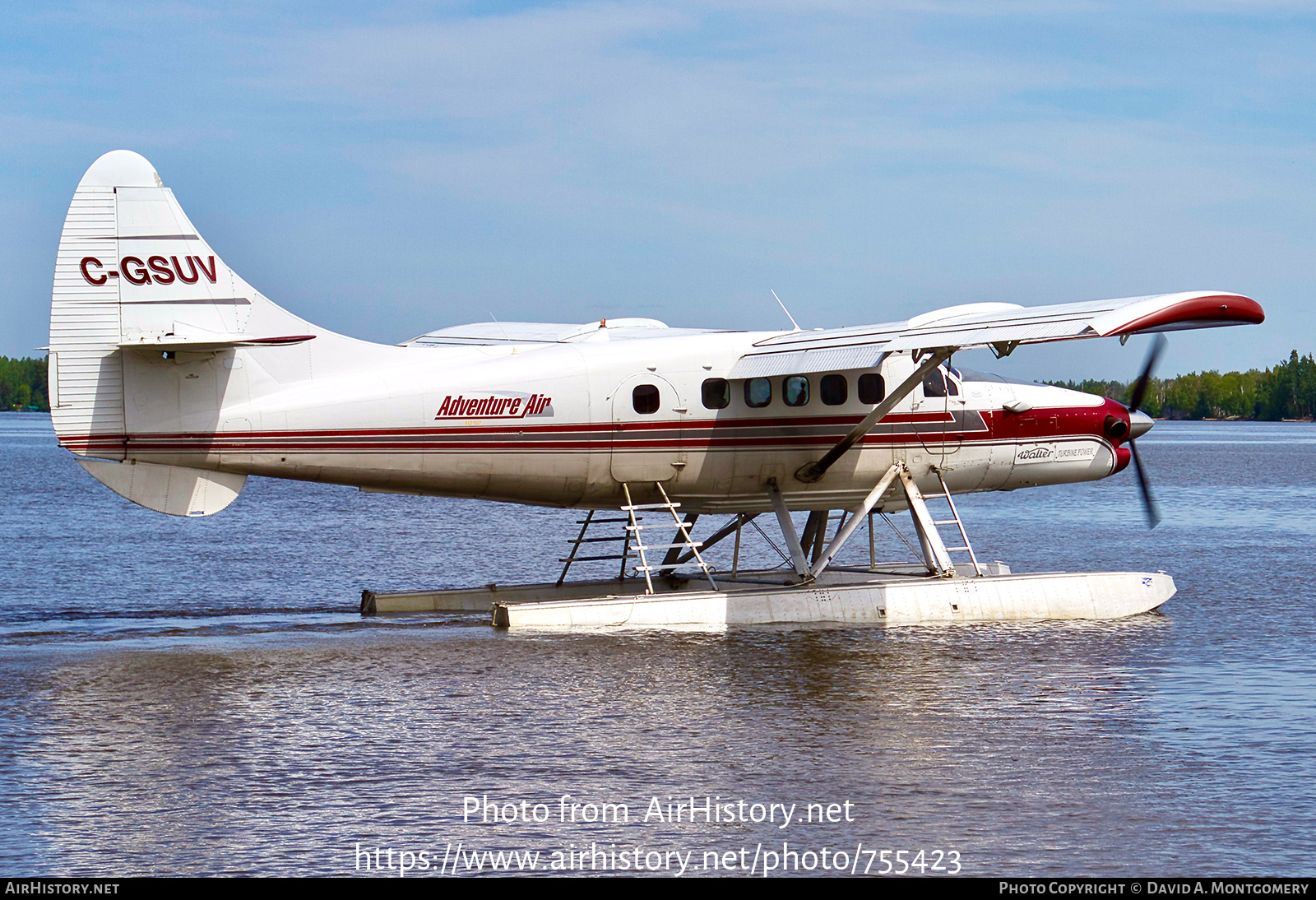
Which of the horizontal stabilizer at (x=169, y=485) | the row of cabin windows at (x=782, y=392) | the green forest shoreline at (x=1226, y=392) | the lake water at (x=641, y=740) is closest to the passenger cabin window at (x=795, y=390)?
the row of cabin windows at (x=782, y=392)

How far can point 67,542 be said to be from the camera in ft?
83.9

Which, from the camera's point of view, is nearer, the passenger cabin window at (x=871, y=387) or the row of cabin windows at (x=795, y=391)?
the row of cabin windows at (x=795, y=391)

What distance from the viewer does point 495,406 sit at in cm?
1421

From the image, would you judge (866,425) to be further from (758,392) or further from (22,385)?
(22,385)

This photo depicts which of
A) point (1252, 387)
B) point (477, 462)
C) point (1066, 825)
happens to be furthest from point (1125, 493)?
point (1252, 387)

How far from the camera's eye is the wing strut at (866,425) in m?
14.5

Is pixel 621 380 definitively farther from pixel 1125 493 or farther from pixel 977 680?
pixel 1125 493

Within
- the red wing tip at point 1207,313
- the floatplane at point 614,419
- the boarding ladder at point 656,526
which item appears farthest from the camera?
the boarding ladder at point 656,526

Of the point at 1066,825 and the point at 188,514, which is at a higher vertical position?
the point at 188,514

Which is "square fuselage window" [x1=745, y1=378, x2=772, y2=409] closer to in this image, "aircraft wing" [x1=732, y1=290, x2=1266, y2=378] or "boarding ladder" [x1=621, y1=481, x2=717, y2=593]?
"aircraft wing" [x1=732, y1=290, x2=1266, y2=378]

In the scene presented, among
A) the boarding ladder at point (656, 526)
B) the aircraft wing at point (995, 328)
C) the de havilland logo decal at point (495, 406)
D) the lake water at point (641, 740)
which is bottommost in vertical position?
the lake water at point (641, 740)

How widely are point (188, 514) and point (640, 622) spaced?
15.6ft

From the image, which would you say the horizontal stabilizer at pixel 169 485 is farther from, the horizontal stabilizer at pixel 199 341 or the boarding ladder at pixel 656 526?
the boarding ladder at pixel 656 526

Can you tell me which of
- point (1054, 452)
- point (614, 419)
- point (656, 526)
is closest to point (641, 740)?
point (656, 526)
